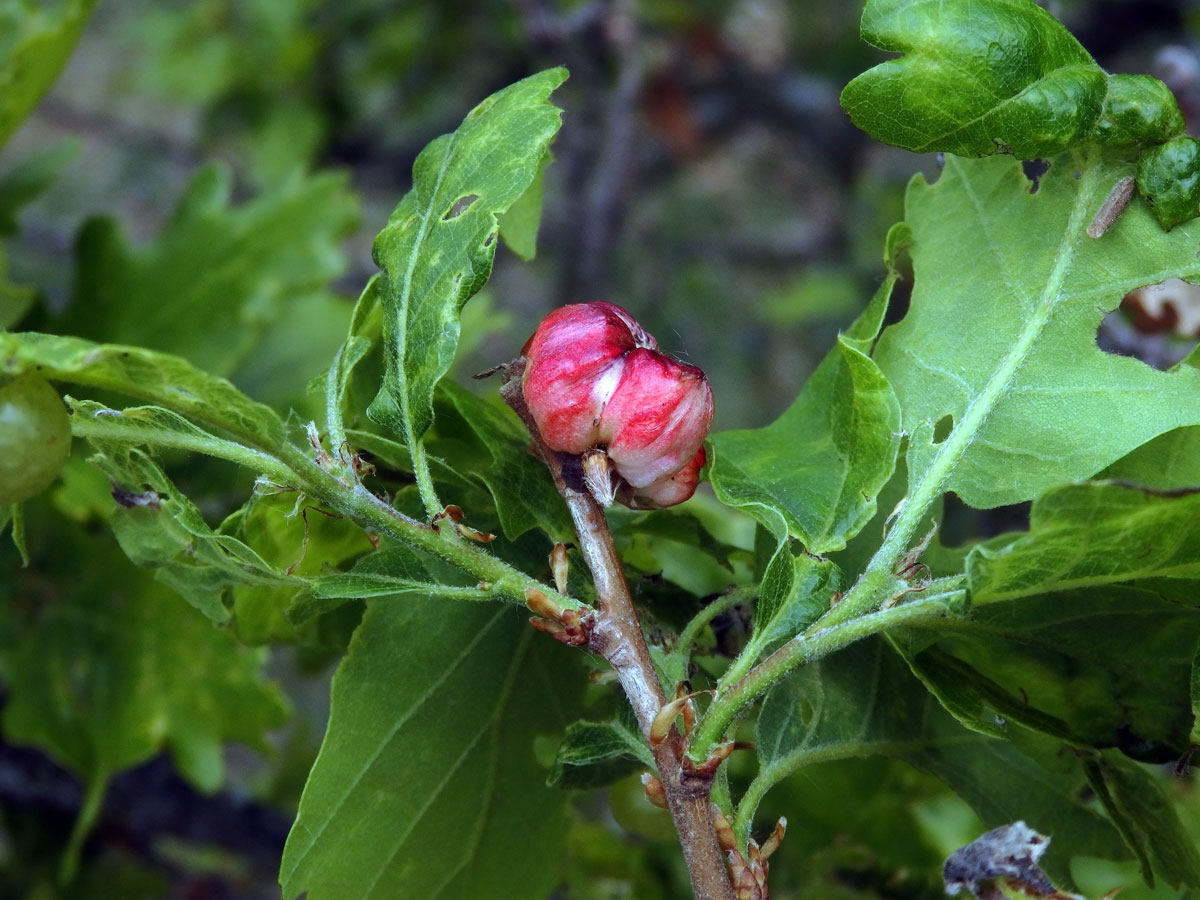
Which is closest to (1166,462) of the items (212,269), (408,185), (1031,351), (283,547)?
(1031,351)

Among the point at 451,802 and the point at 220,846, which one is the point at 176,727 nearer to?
the point at 220,846

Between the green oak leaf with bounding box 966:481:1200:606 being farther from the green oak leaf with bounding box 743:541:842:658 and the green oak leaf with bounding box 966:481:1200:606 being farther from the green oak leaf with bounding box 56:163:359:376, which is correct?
the green oak leaf with bounding box 56:163:359:376

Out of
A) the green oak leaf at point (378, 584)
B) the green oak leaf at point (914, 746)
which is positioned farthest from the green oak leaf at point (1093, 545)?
the green oak leaf at point (378, 584)

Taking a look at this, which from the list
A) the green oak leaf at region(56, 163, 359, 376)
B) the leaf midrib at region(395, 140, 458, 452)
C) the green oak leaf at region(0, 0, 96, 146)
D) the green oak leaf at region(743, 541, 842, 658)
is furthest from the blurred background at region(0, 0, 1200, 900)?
the green oak leaf at region(743, 541, 842, 658)

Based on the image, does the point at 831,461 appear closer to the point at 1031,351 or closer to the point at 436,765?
the point at 1031,351

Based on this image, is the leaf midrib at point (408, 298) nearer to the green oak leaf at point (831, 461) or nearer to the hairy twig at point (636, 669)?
the hairy twig at point (636, 669)

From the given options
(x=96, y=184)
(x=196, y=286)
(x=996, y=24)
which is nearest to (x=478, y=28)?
(x=96, y=184)
